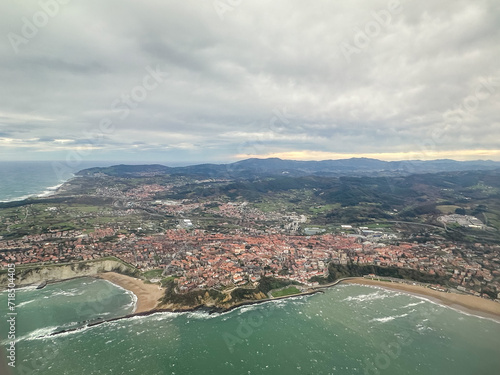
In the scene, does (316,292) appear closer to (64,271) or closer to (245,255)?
(245,255)

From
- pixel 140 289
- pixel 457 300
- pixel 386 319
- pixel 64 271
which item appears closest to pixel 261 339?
pixel 386 319

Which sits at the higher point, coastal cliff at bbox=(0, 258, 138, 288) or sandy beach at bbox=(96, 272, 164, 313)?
coastal cliff at bbox=(0, 258, 138, 288)

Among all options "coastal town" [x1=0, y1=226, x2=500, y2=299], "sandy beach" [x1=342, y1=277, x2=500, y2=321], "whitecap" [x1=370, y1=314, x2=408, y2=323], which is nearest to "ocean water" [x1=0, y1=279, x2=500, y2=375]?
"whitecap" [x1=370, y1=314, x2=408, y2=323]

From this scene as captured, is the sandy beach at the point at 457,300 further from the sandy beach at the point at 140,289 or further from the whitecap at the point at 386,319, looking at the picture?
the sandy beach at the point at 140,289

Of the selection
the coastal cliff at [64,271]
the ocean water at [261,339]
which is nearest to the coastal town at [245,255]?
the coastal cliff at [64,271]

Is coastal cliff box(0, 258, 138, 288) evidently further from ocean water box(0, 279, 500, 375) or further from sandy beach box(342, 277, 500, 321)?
sandy beach box(342, 277, 500, 321)

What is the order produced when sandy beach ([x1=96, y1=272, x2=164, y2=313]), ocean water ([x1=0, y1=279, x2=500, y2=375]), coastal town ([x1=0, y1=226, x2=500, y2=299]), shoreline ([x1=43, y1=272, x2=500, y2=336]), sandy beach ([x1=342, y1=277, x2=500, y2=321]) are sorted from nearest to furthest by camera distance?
ocean water ([x1=0, y1=279, x2=500, y2=375])
shoreline ([x1=43, y1=272, x2=500, y2=336])
sandy beach ([x1=96, y1=272, x2=164, y2=313])
sandy beach ([x1=342, y1=277, x2=500, y2=321])
coastal town ([x1=0, y1=226, x2=500, y2=299])

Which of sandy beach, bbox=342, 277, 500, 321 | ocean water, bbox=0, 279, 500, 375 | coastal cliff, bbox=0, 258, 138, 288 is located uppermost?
coastal cliff, bbox=0, 258, 138, 288
